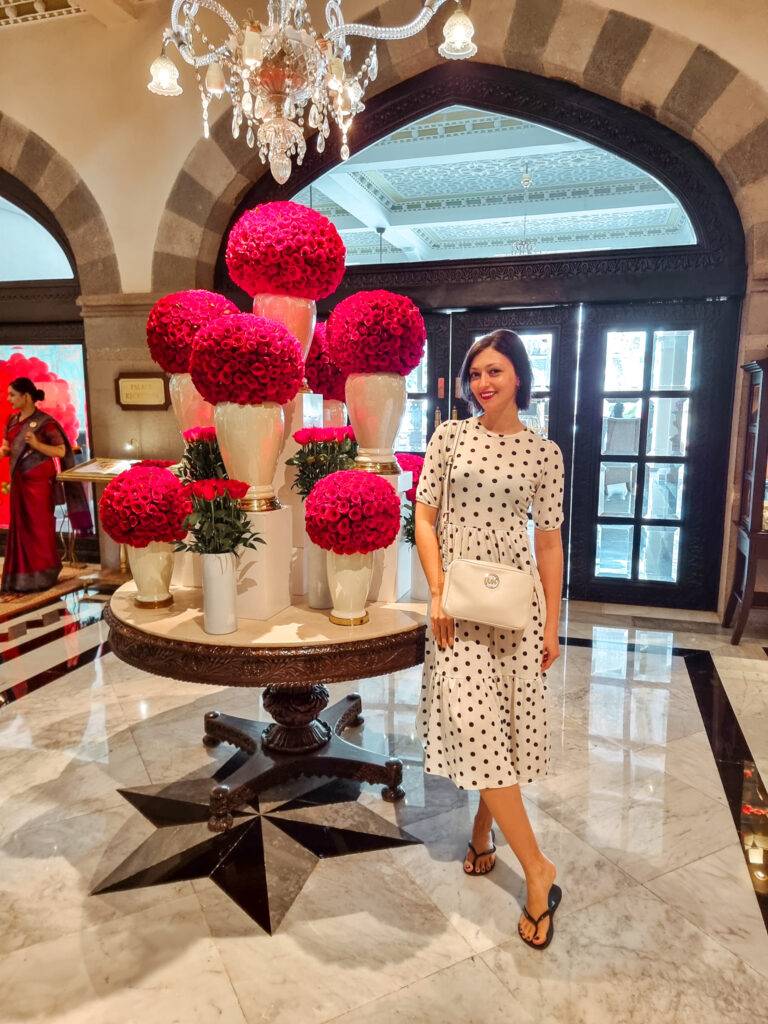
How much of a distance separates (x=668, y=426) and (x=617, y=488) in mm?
527

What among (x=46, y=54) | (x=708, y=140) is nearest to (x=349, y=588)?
(x=708, y=140)

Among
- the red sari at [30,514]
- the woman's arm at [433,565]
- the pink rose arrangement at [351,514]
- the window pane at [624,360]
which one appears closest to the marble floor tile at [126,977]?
the woman's arm at [433,565]

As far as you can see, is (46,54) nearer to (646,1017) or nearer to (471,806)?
(471,806)

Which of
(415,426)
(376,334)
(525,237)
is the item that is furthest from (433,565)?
(525,237)

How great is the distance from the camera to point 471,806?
2.15 meters

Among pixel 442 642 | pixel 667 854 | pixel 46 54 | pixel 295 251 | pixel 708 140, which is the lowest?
pixel 667 854

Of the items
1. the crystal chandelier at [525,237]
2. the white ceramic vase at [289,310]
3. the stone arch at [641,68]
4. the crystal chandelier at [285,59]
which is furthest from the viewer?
the crystal chandelier at [525,237]

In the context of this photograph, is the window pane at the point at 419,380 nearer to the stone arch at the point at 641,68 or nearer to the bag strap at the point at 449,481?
the stone arch at the point at 641,68

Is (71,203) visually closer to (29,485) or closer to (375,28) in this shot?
(29,485)

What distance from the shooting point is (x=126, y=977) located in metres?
1.48

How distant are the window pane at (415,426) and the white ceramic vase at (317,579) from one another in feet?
10.0

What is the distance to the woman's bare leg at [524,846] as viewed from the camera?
159 cm

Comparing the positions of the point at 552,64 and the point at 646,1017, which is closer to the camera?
the point at 646,1017

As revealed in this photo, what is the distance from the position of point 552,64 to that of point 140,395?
3.49 meters
